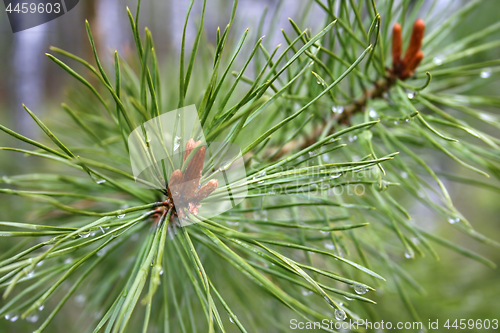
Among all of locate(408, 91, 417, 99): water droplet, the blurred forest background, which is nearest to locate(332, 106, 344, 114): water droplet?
locate(408, 91, 417, 99): water droplet

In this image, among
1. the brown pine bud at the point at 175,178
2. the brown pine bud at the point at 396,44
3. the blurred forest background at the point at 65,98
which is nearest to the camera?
the brown pine bud at the point at 175,178

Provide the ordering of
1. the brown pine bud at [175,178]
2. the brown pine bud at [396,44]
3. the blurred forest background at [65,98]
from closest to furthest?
1. the brown pine bud at [175,178]
2. the brown pine bud at [396,44]
3. the blurred forest background at [65,98]

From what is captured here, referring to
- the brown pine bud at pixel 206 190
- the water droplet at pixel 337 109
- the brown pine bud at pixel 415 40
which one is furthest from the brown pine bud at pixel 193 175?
the brown pine bud at pixel 415 40

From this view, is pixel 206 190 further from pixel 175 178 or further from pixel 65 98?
pixel 65 98

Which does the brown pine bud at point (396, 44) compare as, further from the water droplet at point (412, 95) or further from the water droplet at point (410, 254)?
the water droplet at point (410, 254)

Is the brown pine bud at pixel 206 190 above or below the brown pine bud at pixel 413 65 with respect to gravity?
below

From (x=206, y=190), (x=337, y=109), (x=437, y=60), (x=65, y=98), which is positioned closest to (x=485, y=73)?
(x=437, y=60)

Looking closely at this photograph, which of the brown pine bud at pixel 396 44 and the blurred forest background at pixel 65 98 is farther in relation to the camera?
the blurred forest background at pixel 65 98

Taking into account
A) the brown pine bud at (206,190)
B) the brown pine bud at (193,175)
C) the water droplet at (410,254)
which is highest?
the brown pine bud at (193,175)
